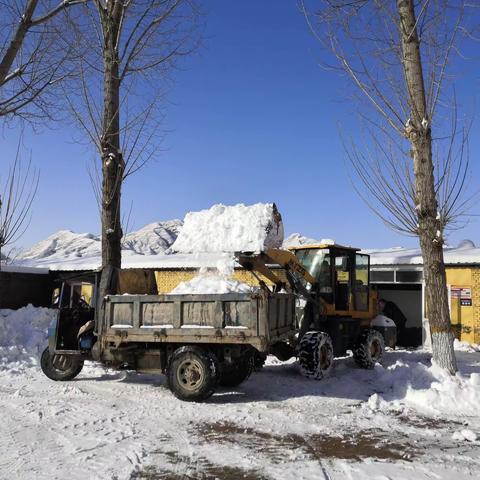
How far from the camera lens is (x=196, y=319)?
8219mm

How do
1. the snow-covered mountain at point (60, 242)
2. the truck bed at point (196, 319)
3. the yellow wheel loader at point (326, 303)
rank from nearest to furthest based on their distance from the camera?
the truck bed at point (196, 319) < the yellow wheel loader at point (326, 303) < the snow-covered mountain at point (60, 242)

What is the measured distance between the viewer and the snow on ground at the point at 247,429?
16.2 ft

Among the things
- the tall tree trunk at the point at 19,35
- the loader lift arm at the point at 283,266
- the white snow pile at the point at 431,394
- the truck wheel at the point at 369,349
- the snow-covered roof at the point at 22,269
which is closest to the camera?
the white snow pile at the point at 431,394

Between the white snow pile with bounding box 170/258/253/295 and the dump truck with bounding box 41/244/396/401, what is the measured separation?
0.41 m

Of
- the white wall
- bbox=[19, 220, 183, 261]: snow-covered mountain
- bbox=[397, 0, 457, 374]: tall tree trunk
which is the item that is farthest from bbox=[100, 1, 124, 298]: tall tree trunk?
bbox=[19, 220, 183, 261]: snow-covered mountain

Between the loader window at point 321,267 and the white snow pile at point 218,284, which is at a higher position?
the loader window at point 321,267

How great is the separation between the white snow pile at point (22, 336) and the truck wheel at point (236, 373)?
4793 millimetres

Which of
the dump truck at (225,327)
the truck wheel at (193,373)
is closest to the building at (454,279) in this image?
the dump truck at (225,327)

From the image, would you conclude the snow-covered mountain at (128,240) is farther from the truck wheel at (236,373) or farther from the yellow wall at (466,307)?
the truck wheel at (236,373)

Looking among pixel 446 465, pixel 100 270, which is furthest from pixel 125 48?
pixel 446 465

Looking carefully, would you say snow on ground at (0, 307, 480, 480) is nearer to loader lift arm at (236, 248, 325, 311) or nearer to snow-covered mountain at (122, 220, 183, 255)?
loader lift arm at (236, 248, 325, 311)

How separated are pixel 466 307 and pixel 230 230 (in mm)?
10968

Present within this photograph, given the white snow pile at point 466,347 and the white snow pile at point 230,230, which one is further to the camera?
the white snow pile at point 466,347

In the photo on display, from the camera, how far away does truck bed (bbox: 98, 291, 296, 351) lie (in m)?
7.89
